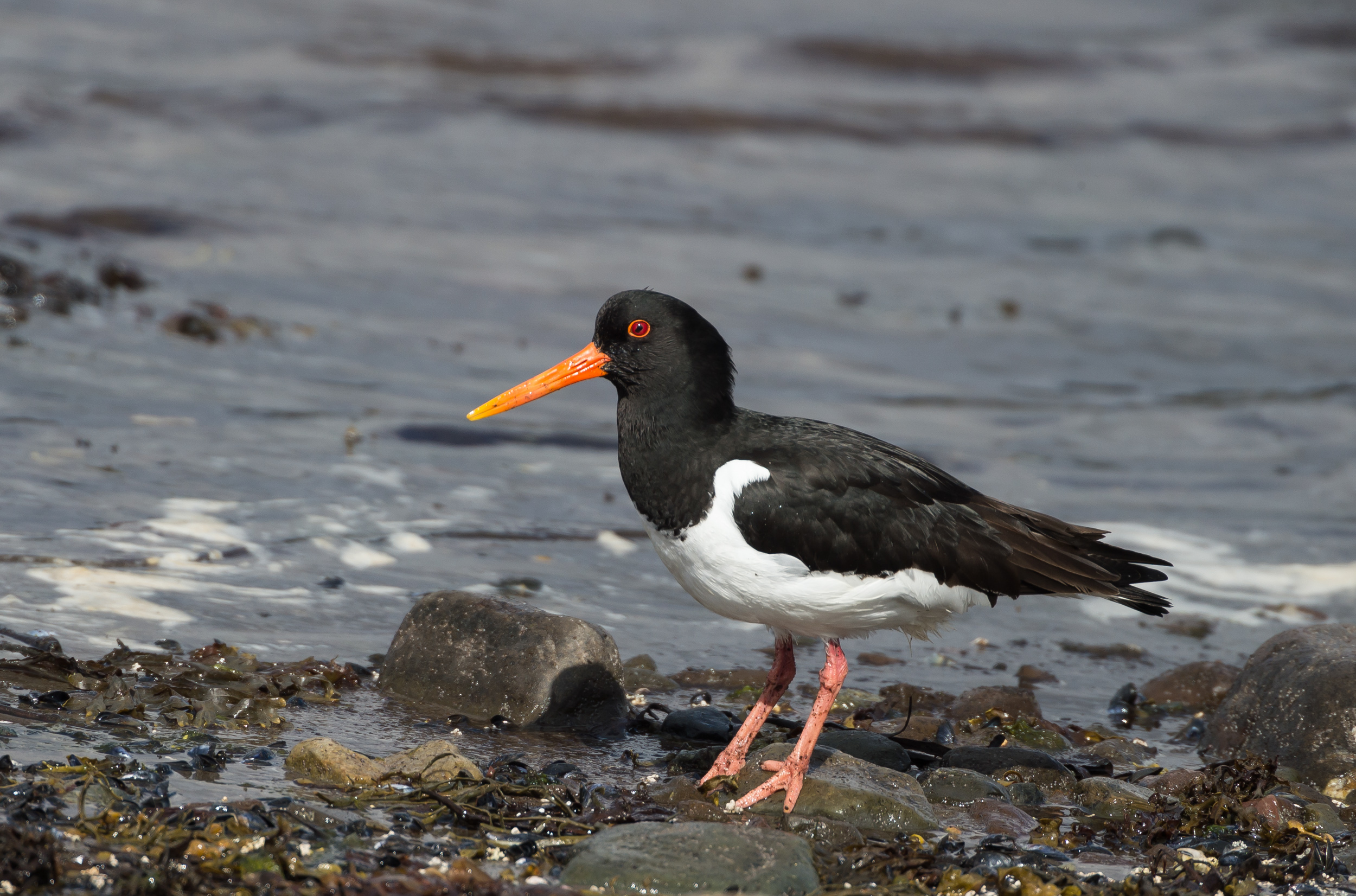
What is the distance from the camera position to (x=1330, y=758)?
4625mm

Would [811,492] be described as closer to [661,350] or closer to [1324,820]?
[661,350]

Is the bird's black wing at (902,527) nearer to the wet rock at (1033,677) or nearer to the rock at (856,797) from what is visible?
the rock at (856,797)

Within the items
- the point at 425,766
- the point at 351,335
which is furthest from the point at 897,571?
the point at 351,335

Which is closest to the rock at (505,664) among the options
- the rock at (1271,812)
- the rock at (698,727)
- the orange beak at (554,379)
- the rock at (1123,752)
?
the rock at (698,727)

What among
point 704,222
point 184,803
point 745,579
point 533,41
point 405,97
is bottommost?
point 184,803

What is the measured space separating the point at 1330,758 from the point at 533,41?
56.0 ft

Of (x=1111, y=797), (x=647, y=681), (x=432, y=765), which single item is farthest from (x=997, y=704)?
(x=432, y=765)

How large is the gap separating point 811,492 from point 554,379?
41.0 inches

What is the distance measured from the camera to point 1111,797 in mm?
4340

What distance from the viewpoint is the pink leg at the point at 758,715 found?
435cm

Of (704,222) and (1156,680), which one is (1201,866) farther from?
(704,222)

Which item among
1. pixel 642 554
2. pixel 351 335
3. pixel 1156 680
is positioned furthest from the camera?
pixel 351 335

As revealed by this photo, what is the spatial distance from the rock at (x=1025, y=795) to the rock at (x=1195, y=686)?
1445mm

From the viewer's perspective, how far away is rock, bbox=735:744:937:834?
4031 mm
